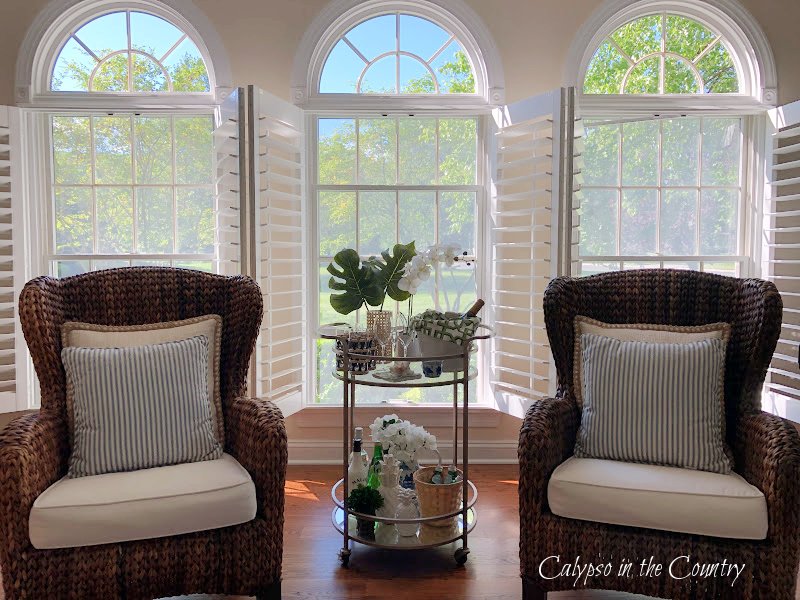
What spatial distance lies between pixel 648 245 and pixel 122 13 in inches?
126

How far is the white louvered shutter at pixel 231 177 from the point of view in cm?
302

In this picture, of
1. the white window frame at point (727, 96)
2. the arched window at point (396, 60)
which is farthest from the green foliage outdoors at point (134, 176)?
the white window frame at point (727, 96)

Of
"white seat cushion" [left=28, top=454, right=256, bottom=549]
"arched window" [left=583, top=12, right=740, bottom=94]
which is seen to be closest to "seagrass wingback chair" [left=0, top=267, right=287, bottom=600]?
"white seat cushion" [left=28, top=454, right=256, bottom=549]

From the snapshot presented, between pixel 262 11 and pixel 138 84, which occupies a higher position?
pixel 262 11

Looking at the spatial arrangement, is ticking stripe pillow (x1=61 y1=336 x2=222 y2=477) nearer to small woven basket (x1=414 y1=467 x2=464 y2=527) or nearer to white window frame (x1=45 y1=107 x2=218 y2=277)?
small woven basket (x1=414 y1=467 x2=464 y2=527)

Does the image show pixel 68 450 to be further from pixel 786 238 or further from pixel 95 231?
pixel 786 238

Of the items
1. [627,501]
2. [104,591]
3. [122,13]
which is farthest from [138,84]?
[627,501]

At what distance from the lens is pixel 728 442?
2.24 meters

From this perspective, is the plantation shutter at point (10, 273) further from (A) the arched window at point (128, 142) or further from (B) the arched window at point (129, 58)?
(B) the arched window at point (129, 58)

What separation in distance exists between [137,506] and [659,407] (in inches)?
66.8

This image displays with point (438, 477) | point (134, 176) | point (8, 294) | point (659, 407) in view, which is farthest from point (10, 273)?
point (659, 407)

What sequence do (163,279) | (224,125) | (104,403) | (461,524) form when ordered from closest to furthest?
(104,403) < (163,279) < (461,524) < (224,125)

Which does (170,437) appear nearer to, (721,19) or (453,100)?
(453,100)

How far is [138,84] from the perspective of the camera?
356 centimetres
